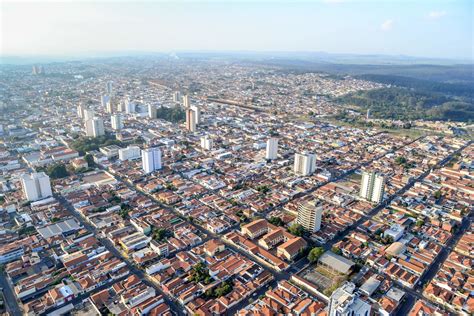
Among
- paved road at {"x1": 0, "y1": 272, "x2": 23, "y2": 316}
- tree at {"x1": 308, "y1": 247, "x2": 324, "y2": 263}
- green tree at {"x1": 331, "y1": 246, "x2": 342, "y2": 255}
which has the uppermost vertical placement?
tree at {"x1": 308, "y1": 247, "x2": 324, "y2": 263}

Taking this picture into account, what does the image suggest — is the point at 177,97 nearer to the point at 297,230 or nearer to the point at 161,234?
the point at 161,234

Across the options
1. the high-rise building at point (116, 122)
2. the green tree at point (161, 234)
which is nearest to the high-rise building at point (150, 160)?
the green tree at point (161, 234)

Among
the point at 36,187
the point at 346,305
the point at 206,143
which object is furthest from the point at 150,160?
the point at 346,305

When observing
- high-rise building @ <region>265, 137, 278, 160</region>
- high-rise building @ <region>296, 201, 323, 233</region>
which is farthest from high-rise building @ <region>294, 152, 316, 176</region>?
high-rise building @ <region>296, 201, 323, 233</region>

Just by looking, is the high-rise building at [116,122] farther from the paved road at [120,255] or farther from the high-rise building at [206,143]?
the paved road at [120,255]

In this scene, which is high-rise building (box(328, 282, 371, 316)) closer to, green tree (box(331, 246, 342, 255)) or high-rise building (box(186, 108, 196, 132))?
green tree (box(331, 246, 342, 255))
